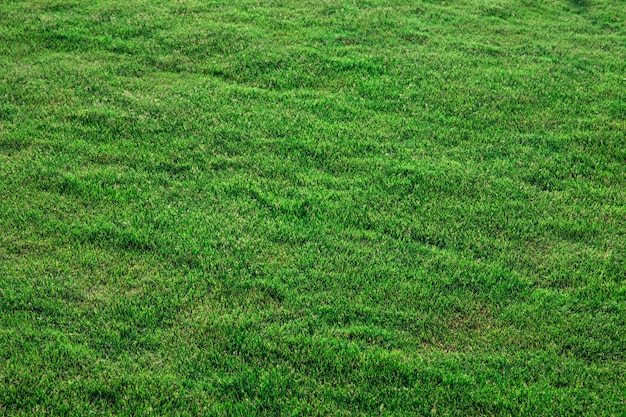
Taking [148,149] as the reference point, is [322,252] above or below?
below

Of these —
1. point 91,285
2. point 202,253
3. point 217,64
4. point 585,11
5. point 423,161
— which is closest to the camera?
point 91,285

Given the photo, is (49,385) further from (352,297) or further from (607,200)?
(607,200)

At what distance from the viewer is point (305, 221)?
867 centimetres

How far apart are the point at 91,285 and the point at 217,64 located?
6.58 meters

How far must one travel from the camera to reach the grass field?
6.45 meters

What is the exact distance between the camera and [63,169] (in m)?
9.37

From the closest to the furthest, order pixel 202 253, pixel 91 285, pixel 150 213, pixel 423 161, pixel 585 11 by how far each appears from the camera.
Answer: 1. pixel 91 285
2. pixel 202 253
3. pixel 150 213
4. pixel 423 161
5. pixel 585 11

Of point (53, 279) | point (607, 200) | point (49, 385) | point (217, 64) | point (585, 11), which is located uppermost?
point (585, 11)

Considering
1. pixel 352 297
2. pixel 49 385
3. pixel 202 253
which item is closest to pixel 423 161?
pixel 352 297

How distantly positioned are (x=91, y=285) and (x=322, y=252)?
296 cm

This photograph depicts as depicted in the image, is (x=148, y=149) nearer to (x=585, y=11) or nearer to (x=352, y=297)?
(x=352, y=297)

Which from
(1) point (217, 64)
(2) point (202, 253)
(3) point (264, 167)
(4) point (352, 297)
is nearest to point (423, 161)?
(3) point (264, 167)

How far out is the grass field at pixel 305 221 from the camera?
6449mm

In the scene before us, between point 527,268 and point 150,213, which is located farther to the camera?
point 150,213
